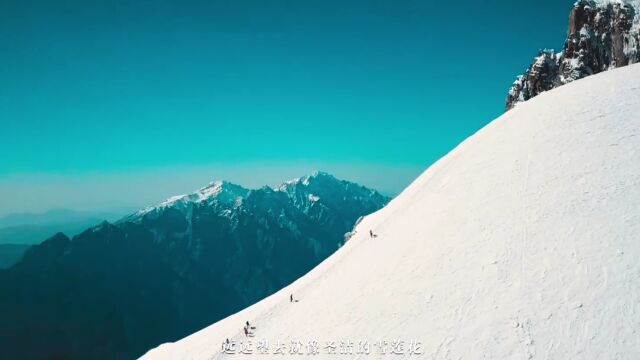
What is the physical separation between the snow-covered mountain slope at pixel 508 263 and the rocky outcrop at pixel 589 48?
43.1 metres

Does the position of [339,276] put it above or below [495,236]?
below

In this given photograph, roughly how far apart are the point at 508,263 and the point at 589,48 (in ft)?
283

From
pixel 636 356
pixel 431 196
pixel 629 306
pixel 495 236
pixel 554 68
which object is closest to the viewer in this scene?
pixel 636 356

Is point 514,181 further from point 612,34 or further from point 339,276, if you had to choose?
point 612,34

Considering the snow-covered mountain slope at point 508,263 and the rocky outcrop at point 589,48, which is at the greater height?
the rocky outcrop at point 589,48

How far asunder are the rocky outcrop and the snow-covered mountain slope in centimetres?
4315

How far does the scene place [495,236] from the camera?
2777cm

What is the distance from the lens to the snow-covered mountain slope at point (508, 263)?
1988 centimetres

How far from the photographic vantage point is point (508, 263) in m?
24.7

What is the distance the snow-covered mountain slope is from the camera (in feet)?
65.2

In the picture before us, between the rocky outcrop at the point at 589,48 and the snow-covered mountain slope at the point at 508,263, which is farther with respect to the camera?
the rocky outcrop at the point at 589,48

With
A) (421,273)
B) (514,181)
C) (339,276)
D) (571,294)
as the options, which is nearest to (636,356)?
(571,294)

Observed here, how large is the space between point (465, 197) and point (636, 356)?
63.1 ft

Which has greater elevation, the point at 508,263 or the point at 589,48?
the point at 589,48
